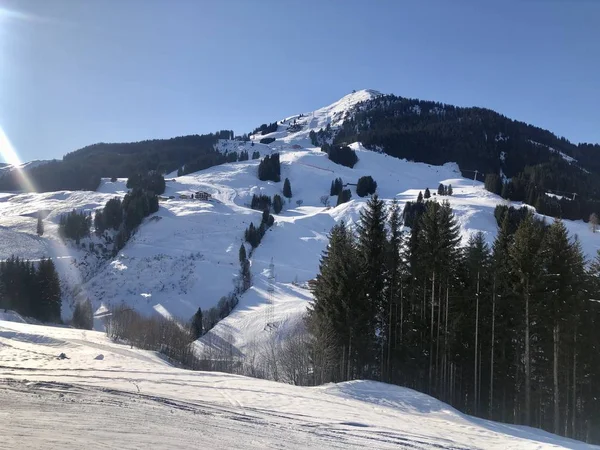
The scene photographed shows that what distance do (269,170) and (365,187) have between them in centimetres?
3351

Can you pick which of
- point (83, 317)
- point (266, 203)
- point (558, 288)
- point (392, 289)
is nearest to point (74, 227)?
point (83, 317)

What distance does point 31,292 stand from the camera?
5694 centimetres

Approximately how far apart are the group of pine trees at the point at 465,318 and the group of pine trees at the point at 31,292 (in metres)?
43.7

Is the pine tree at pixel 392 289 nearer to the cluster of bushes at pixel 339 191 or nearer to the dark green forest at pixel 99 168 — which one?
the cluster of bushes at pixel 339 191

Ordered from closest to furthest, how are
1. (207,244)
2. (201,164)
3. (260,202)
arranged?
(207,244) → (260,202) → (201,164)

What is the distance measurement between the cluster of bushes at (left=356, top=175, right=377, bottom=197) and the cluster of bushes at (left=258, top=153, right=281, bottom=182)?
2853 centimetres

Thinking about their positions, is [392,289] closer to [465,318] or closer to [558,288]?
[465,318]

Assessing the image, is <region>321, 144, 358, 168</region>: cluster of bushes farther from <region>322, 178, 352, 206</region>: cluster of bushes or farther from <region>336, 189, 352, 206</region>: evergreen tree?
<region>336, 189, 352, 206</region>: evergreen tree

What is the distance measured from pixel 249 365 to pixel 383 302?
2100 cm

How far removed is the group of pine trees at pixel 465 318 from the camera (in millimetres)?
22750

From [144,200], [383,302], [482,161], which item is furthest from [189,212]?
[482,161]

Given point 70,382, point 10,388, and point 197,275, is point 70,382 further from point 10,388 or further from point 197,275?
point 197,275

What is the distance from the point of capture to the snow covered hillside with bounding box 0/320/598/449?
27.7 feet

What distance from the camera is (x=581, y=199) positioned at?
367 ft
